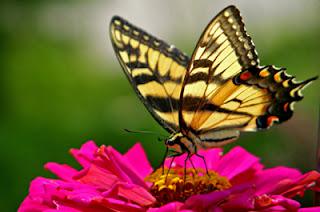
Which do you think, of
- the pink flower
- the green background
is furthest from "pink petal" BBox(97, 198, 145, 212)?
the green background

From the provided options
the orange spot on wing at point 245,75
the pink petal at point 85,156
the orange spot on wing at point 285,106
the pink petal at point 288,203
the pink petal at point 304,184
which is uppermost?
the orange spot on wing at point 245,75

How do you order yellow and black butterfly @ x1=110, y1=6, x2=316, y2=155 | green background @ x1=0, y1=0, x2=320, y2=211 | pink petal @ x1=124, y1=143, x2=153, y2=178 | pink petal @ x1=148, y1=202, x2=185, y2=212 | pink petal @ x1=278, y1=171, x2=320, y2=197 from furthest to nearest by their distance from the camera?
green background @ x1=0, y1=0, x2=320, y2=211
pink petal @ x1=124, y1=143, x2=153, y2=178
yellow and black butterfly @ x1=110, y1=6, x2=316, y2=155
pink petal @ x1=278, y1=171, x2=320, y2=197
pink petal @ x1=148, y1=202, x2=185, y2=212

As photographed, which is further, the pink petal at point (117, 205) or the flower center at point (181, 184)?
the flower center at point (181, 184)

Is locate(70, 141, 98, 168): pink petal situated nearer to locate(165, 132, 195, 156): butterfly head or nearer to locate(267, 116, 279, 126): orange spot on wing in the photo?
locate(165, 132, 195, 156): butterfly head

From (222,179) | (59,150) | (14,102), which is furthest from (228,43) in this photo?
(14,102)

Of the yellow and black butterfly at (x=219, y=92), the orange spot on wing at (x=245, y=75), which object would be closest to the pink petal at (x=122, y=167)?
the yellow and black butterfly at (x=219, y=92)

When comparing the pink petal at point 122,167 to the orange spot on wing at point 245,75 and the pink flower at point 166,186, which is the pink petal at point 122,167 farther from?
the orange spot on wing at point 245,75

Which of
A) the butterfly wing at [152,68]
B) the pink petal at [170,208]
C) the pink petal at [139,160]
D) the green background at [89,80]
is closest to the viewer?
the pink petal at [170,208]
